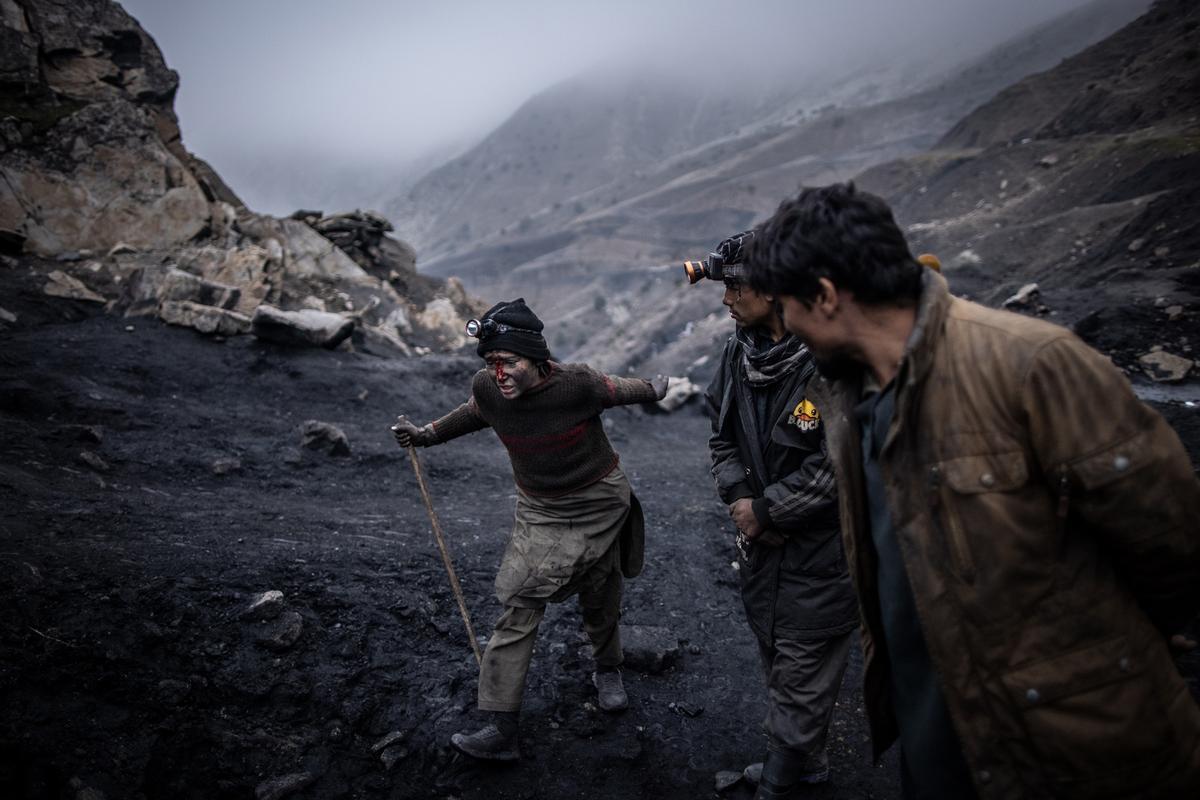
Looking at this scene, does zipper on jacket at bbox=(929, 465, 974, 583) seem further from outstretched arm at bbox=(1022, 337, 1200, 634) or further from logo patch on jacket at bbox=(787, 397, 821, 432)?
logo patch on jacket at bbox=(787, 397, 821, 432)

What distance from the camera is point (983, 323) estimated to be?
47.8 inches

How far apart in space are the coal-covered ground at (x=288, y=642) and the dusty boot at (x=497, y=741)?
10 centimetres

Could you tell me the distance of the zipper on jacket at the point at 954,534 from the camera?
4.03ft

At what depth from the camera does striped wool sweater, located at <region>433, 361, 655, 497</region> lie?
254 centimetres

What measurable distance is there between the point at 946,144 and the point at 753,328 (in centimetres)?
3564

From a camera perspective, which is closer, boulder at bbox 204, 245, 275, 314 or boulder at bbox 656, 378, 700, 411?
boulder at bbox 204, 245, 275, 314

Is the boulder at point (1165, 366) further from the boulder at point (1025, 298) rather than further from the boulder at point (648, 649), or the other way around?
the boulder at point (648, 649)

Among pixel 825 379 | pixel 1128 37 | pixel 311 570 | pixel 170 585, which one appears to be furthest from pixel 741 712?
pixel 1128 37

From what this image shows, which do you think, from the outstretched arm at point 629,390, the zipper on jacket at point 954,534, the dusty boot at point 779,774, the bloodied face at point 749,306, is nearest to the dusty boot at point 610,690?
the dusty boot at point 779,774

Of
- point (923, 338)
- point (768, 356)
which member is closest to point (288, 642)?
point (768, 356)

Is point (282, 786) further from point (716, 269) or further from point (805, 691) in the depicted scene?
point (716, 269)

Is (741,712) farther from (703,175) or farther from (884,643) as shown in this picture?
(703,175)

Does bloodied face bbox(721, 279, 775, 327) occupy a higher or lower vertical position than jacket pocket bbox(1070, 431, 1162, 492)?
higher

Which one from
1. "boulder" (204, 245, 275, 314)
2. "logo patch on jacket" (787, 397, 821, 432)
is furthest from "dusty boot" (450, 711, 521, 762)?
"boulder" (204, 245, 275, 314)
